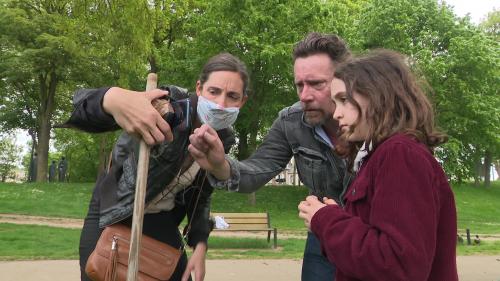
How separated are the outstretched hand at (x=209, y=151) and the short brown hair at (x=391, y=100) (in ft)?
2.03

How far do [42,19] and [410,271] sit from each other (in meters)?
28.3

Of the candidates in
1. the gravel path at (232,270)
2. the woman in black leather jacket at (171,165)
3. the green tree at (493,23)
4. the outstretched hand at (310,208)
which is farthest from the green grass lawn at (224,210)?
the green tree at (493,23)

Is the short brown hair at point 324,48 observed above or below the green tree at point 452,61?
below

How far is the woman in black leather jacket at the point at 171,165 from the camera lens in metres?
2.59

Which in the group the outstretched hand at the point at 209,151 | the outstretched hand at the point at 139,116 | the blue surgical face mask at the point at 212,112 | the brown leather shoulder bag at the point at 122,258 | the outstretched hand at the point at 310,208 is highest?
the blue surgical face mask at the point at 212,112

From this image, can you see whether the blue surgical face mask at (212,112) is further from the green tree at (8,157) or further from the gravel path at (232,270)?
the green tree at (8,157)

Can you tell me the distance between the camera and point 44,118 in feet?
97.1

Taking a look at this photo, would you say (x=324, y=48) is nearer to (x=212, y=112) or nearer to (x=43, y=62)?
Result: (x=212, y=112)

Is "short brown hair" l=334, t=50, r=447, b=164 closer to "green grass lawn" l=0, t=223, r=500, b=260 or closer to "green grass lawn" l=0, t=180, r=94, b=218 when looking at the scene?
"green grass lawn" l=0, t=223, r=500, b=260

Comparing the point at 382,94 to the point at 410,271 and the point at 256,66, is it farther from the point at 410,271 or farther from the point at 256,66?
the point at 256,66

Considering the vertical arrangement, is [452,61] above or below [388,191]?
above

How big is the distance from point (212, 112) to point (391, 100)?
1.09 metres

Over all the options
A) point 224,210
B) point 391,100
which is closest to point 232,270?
point 391,100

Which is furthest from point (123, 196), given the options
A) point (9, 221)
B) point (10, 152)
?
point (10, 152)
